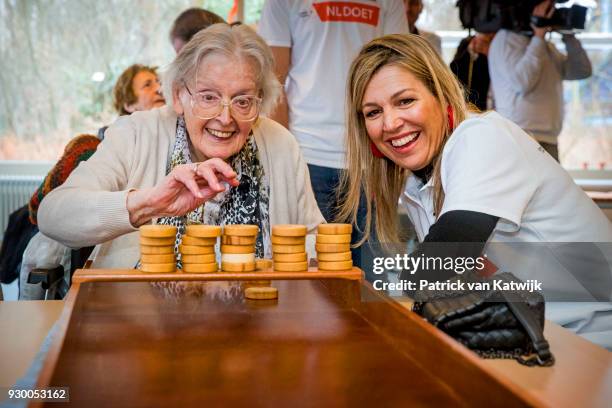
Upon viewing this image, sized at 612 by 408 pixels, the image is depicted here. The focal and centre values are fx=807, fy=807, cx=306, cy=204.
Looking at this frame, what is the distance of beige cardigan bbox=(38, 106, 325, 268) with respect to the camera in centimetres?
204

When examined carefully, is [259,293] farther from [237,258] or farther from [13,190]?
[13,190]

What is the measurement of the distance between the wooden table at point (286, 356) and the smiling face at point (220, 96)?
741 millimetres

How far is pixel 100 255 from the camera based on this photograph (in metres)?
2.24

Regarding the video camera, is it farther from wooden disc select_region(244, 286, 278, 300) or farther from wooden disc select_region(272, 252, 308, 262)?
wooden disc select_region(244, 286, 278, 300)

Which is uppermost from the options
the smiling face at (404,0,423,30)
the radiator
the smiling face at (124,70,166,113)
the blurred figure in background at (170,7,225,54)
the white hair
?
the smiling face at (404,0,423,30)

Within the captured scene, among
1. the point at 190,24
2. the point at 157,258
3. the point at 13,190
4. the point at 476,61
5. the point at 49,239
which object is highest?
the point at 190,24

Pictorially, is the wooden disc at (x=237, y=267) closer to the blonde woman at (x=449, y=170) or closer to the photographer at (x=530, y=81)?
the blonde woman at (x=449, y=170)

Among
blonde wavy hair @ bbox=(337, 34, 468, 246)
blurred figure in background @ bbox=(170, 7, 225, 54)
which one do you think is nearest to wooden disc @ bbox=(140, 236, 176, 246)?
blonde wavy hair @ bbox=(337, 34, 468, 246)

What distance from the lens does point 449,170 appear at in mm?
1875

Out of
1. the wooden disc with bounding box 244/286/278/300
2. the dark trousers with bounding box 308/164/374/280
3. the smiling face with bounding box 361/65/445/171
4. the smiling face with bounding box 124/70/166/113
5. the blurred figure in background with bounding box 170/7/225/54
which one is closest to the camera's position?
the wooden disc with bounding box 244/286/278/300

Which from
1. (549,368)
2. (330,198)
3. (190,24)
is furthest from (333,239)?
(190,24)

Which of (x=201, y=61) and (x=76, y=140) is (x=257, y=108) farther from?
(x=76, y=140)

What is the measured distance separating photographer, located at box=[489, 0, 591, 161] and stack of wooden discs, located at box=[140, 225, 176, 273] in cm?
315

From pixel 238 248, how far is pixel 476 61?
10.9 feet
